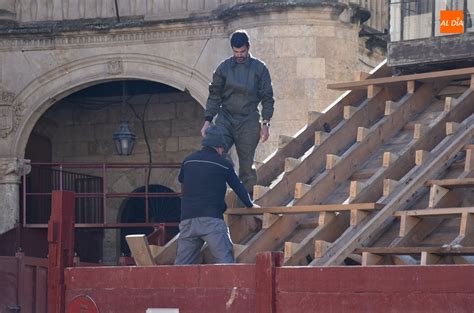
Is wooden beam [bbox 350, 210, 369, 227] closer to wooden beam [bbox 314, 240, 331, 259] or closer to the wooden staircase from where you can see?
the wooden staircase

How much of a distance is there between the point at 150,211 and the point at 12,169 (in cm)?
268

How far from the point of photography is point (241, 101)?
1313cm

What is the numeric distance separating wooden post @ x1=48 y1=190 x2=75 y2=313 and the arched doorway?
1210 cm

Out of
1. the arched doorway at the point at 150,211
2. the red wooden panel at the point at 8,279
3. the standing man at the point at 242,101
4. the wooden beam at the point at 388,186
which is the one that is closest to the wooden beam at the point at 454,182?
the wooden beam at the point at 388,186

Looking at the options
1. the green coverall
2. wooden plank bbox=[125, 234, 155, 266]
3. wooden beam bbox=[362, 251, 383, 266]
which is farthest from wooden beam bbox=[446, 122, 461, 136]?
wooden plank bbox=[125, 234, 155, 266]

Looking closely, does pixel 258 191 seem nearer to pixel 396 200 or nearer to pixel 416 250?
pixel 396 200

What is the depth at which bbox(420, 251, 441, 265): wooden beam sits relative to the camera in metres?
10.9

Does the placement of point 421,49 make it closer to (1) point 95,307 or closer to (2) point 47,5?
(1) point 95,307

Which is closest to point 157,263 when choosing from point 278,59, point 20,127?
point 278,59

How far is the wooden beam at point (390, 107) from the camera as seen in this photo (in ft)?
43.9

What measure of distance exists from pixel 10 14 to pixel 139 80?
7.00ft

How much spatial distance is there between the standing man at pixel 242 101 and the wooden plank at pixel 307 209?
33.9 inches

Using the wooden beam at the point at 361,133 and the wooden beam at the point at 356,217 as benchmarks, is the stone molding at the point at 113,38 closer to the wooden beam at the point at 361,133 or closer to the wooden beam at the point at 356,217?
the wooden beam at the point at 361,133

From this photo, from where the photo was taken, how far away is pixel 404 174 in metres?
12.4
